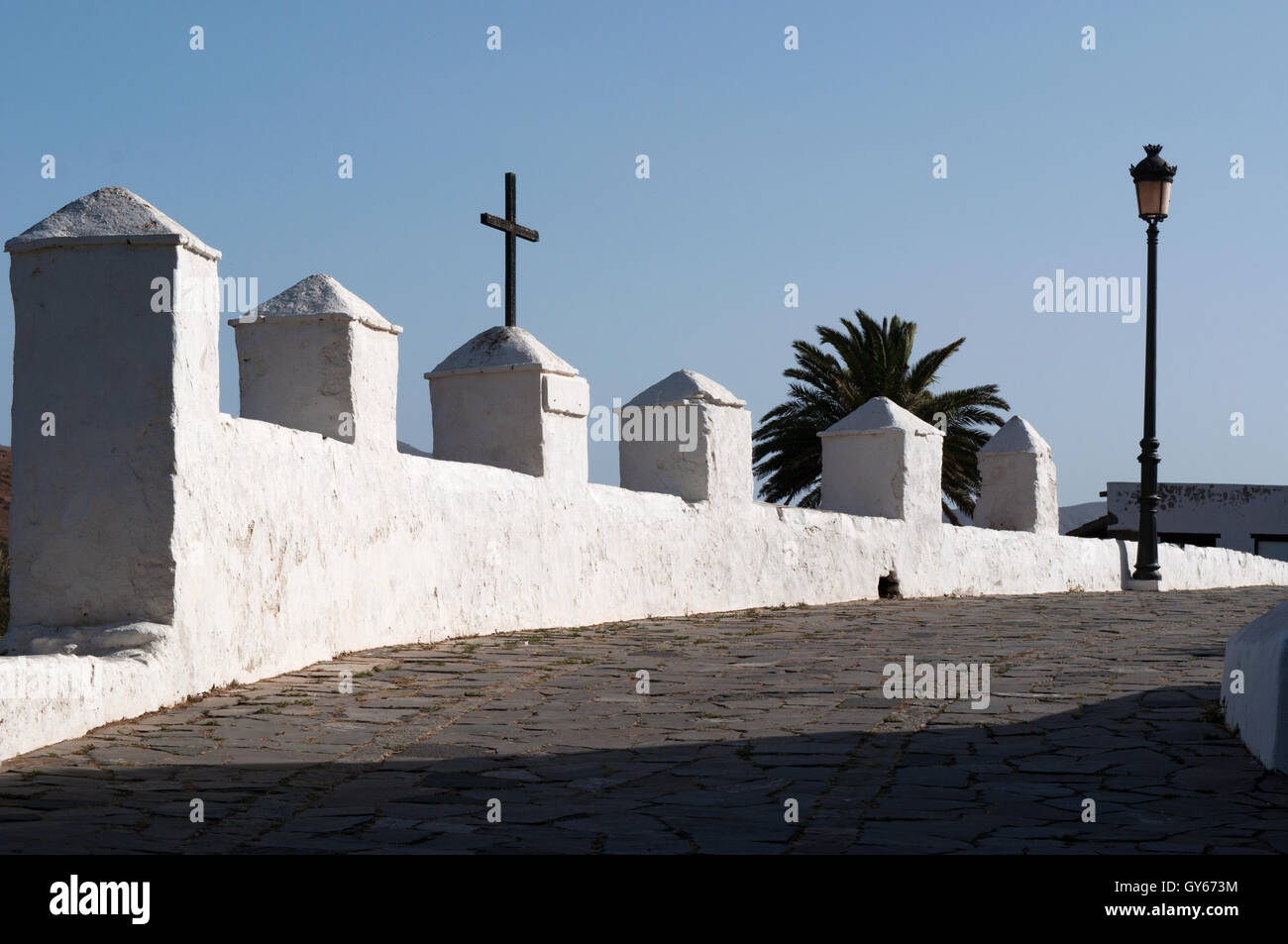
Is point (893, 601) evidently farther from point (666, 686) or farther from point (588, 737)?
point (588, 737)

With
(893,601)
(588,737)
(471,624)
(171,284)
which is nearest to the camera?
(588,737)

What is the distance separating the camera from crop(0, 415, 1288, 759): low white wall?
18.8 ft

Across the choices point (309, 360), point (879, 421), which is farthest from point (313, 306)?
point (879, 421)

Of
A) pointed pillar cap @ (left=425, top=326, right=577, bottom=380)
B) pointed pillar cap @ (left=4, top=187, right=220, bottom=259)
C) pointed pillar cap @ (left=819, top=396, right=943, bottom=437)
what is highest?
pointed pillar cap @ (left=4, top=187, right=220, bottom=259)

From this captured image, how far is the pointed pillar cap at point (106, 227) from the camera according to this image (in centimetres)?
573

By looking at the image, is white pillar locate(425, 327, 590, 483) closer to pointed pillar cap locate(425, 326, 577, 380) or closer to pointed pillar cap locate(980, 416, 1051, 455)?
pointed pillar cap locate(425, 326, 577, 380)

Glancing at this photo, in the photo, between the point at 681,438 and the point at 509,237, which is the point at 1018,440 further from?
the point at 509,237

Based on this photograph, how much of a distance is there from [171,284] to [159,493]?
0.86 m

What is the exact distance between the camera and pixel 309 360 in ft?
24.5

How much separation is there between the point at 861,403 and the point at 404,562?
16.4 m

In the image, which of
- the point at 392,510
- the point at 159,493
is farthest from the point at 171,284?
the point at 392,510

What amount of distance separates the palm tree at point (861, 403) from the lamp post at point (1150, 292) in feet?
27.0

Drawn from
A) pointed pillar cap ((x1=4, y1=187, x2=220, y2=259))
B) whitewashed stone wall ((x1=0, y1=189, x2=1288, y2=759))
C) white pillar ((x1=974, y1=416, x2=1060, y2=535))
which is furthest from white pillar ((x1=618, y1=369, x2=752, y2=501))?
pointed pillar cap ((x1=4, y1=187, x2=220, y2=259))
